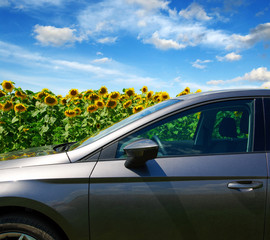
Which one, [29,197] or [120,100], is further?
[120,100]

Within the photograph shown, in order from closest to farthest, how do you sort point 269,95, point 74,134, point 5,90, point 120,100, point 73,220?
1. point 73,220
2. point 269,95
3. point 74,134
4. point 5,90
5. point 120,100

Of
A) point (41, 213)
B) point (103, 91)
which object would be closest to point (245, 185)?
point (41, 213)

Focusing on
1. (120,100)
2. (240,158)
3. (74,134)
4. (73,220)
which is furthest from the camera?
(120,100)

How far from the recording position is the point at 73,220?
198 cm

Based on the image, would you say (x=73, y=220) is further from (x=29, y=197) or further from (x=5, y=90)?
(x=5, y=90)

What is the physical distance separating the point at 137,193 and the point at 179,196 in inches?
11.8

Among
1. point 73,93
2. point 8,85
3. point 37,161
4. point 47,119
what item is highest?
point 8,85

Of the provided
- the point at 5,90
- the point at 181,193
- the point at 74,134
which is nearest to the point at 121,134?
the point at 181,193

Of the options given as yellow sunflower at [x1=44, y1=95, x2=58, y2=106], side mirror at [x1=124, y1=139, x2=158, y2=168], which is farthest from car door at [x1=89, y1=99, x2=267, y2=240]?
yellow sunflower at [x1=44, y1=95, x2=58, y2=106]

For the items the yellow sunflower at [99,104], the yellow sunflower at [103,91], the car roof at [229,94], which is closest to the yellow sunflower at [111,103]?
the yellow sunflower at [99,104]

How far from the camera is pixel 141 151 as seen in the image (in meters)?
1.92

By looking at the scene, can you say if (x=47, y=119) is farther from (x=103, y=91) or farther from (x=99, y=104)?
(x=103, y=91)

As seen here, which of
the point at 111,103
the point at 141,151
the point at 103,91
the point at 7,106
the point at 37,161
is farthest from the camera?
the point at 103,91

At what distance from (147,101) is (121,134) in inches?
213
